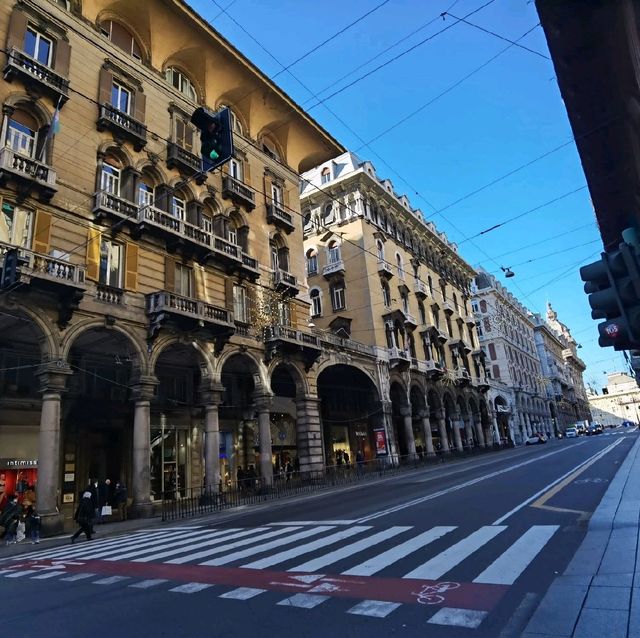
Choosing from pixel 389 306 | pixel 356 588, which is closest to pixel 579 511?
pixel 356 588

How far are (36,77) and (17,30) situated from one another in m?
2.11

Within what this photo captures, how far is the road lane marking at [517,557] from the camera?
6109 mm

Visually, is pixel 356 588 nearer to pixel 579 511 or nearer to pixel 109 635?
pixel 109 635

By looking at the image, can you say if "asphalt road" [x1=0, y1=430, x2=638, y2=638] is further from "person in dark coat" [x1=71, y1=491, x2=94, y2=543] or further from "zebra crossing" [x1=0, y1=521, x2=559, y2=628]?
"person in dark coat" [x1=71, y1=491, x2=94, y2=543]

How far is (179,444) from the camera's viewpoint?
24844mm

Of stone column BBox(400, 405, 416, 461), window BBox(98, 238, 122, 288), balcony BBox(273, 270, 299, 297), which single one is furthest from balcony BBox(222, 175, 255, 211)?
stone column BBox(400, 405, 416, 461)

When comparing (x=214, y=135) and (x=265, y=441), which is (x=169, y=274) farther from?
(x=214, y=135)

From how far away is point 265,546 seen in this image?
9656mm

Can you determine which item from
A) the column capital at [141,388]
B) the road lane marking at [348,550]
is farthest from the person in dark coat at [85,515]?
the road lane marking at [348,550]

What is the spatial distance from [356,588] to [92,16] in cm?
2647

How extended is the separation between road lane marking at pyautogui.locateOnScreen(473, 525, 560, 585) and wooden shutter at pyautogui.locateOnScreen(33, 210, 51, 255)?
17.4 m

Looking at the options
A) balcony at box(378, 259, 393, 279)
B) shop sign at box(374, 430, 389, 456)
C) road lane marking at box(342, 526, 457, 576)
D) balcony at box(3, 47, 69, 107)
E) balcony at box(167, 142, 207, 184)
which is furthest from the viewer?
balcony at box(378, 259, 393, 279)

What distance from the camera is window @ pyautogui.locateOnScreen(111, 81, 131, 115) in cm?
2273

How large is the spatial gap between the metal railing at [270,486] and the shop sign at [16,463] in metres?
5.48
